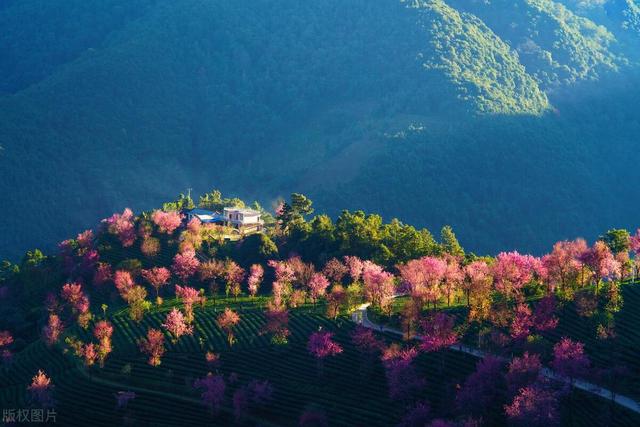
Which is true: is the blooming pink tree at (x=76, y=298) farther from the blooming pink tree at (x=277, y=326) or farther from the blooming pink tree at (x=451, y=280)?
the blooming pink tree at (x=451, y=280)

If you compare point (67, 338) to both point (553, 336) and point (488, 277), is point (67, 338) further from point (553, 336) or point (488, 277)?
point (553, 336)

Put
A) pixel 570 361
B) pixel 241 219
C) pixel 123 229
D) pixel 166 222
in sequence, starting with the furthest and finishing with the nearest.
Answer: pixel 241 219 < pixel 123 229 < pixel 166 222 < pixel 570 361

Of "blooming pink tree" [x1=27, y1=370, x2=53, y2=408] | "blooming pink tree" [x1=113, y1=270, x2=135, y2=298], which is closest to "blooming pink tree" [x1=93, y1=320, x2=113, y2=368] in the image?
"blooming pink tree" [x1=27, y1=370, x2=53, y2=408]

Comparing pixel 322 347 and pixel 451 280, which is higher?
pixel 451 280

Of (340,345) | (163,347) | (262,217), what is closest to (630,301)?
(340,345)

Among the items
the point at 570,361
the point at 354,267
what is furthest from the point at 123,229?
the point at 570,361

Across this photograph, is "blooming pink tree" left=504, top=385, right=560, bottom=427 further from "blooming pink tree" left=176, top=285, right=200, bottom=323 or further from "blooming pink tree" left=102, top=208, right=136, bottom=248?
"blooming pink tree" left=102, top=208, right=136, bottom=248

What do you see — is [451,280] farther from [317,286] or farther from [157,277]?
[157,277]
